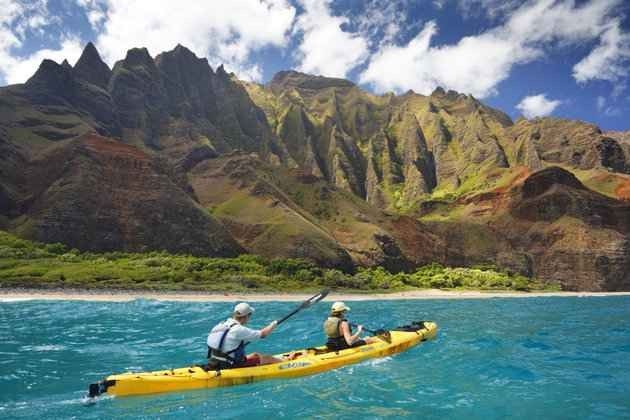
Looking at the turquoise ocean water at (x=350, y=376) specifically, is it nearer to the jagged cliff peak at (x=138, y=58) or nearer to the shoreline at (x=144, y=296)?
the shoreline at (x=144, y=296)

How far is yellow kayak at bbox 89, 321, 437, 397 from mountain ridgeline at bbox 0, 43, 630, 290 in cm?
7692

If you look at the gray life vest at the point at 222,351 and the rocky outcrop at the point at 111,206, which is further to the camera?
the rocky outcrop at the point at 111,206

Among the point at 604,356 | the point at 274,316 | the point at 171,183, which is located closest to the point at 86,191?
the point at 171,183

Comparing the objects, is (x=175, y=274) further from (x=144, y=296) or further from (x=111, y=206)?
(x=111, y=206)

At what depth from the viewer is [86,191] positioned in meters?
92.1

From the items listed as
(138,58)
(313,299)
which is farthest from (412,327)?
(138,58)

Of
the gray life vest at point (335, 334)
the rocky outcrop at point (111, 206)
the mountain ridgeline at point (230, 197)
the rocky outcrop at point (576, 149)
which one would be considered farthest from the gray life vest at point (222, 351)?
the rocky outcrop at point (576, 149)

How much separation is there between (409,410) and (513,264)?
413 ft

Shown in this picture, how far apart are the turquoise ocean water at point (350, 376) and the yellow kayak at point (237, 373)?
0.94 feet

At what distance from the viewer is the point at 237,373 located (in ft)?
51.5

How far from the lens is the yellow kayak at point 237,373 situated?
564 inches

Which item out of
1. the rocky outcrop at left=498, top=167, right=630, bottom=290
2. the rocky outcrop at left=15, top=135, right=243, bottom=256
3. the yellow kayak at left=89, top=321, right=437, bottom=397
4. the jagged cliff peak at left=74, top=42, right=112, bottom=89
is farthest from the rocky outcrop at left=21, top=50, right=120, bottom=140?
the yellow kayak at left=89, top=321, right=437, bottom=397

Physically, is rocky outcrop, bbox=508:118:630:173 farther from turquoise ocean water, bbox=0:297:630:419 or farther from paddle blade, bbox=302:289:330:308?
paddle blade, bbox=302:289:330:308

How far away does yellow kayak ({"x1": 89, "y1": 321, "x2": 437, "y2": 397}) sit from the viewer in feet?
47.0
